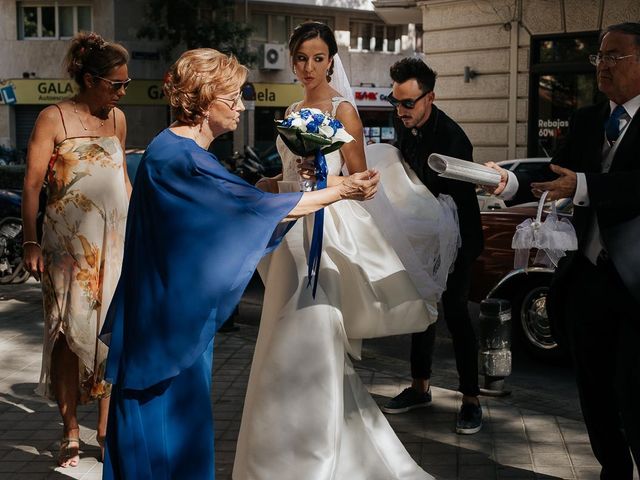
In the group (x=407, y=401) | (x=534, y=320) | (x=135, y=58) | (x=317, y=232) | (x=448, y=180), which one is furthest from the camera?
(x=135, y=58)

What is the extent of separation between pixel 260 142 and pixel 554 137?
70.7ft

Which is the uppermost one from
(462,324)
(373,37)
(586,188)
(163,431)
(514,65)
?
(373,37)

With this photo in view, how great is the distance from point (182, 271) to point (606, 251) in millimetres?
1729

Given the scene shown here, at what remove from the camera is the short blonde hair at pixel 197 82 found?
3730 mm

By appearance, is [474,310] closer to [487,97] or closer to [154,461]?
[154,461]

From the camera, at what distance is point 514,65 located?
806 inches

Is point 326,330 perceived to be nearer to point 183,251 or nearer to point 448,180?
point 183,251

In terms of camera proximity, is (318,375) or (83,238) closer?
(318,375)

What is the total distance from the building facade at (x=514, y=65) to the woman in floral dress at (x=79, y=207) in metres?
15.0

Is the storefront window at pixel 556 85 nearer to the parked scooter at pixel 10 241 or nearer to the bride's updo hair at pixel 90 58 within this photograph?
the parked scooter at pixel 10 241

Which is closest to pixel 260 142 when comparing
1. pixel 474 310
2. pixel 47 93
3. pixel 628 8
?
pixel 47 93

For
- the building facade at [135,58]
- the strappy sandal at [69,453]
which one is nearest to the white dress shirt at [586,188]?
the strappy sandal at [69,453]

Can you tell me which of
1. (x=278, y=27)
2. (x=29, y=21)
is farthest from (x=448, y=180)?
(x=278, y=27)

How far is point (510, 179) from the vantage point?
4.32m
